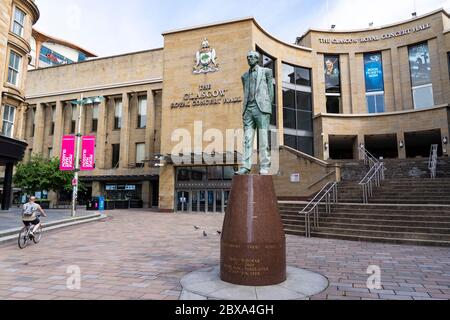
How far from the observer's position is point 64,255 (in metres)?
8.81

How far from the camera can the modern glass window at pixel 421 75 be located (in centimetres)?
2853

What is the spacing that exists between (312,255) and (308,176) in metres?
12.7

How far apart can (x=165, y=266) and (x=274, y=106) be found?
22995mm

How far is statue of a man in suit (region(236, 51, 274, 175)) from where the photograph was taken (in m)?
7.06

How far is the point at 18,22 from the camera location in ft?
65.9

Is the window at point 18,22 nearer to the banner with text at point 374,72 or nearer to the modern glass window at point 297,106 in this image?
the modern glass window at point 297,106

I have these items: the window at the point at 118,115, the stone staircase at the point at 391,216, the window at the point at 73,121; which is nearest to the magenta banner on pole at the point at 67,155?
the stone staircase at the point at 391,216

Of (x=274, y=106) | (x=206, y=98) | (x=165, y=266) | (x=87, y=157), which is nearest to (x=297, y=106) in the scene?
(x=274, y=106)

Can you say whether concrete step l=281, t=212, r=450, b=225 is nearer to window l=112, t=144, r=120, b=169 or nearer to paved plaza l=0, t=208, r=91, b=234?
paved plaza l=0, t=208, r=91, b=234

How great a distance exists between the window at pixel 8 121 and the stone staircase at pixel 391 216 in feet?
56.9

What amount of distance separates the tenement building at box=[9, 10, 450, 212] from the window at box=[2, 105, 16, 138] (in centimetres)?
59

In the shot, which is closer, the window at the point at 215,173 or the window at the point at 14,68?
the window at the point at 14,68

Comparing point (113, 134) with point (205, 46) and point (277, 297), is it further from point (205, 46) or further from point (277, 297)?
point (277, 297)

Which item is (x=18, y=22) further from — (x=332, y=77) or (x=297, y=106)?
(x=332, y=77)
